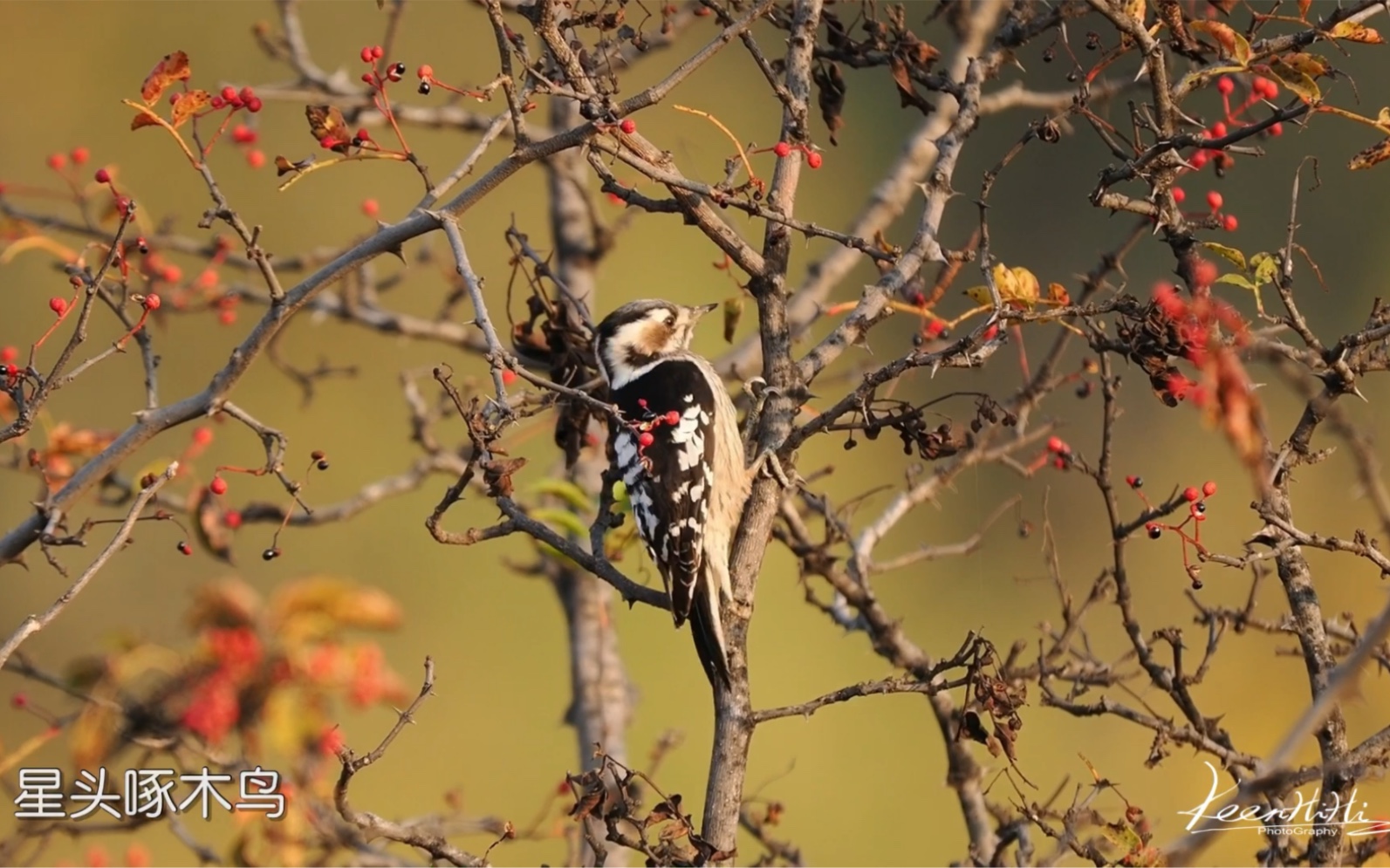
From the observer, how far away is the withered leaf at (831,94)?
305 centimetres

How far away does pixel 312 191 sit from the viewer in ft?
32.9

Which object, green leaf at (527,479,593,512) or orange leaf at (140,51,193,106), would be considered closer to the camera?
orange leaf at (140,51,193,106)

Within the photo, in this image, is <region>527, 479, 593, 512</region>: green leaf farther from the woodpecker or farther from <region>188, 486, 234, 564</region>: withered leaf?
<region>188, 486, 234, 564</region>: withered leaf

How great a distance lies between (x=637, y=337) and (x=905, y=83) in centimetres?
136

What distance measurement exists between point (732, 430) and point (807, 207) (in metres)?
6.69

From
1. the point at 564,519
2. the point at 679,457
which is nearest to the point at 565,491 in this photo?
the point at 564,519

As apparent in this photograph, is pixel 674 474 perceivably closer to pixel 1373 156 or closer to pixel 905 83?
pixel 905 83

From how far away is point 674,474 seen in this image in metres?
3.54

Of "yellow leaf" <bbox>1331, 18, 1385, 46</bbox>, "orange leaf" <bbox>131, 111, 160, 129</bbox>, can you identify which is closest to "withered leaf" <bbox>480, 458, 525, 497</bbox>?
"orange leaf" <bbox>131, 111, 160, 129</bbox>

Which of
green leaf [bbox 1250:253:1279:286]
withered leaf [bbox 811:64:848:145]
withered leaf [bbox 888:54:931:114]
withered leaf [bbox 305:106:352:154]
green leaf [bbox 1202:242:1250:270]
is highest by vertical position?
withered leaf [bbox 811:64:848:145]

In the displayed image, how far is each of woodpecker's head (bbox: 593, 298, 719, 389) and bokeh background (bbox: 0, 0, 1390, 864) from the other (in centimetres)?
282

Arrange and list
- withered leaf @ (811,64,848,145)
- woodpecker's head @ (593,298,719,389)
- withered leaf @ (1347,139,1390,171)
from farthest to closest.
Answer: woodpecker's head @ (593,298,719,389)
withered leaf @ (811,64,848,145)
withered leaf @ (1347,139,1390,171)

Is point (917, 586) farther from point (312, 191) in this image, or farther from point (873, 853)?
point (312, 191)

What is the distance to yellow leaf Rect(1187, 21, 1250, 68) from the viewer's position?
2.28 meters
